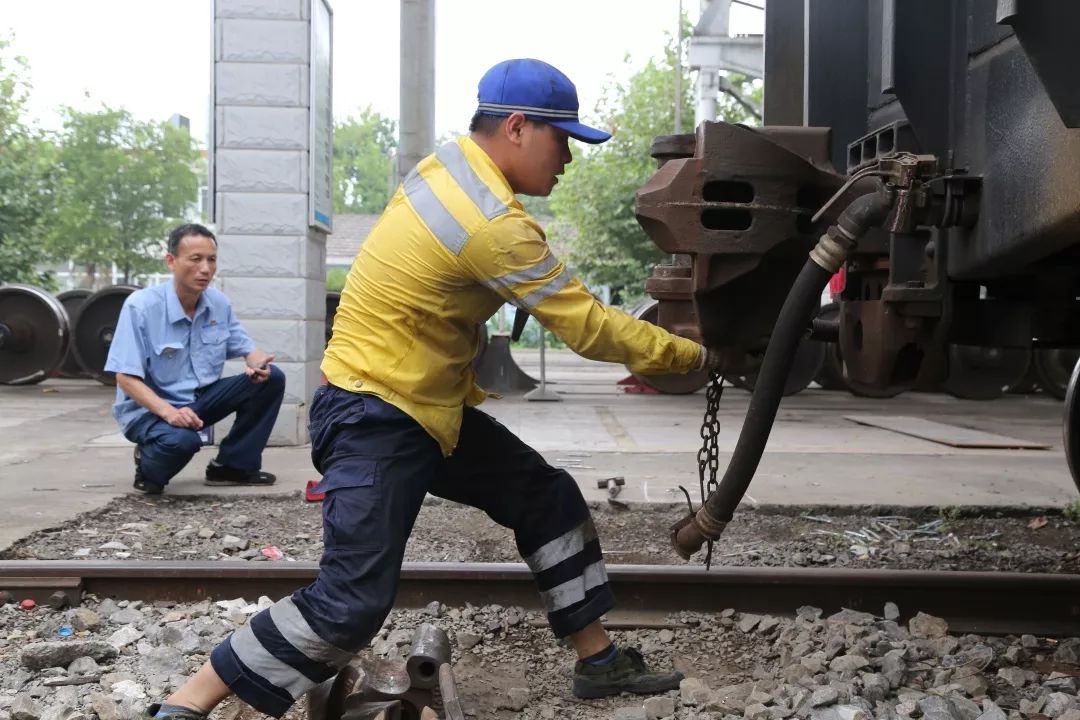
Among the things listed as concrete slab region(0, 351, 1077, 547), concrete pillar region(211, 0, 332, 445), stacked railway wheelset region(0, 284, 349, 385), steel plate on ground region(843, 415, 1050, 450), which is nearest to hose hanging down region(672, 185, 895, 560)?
concrete slab region(0, 351, 1077, 547)

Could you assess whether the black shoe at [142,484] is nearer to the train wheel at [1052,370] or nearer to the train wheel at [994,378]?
the train wheel at [994,378]

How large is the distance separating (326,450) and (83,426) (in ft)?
23.5

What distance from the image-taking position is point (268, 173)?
727 centimetres

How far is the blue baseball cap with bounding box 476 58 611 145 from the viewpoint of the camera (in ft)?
8.41

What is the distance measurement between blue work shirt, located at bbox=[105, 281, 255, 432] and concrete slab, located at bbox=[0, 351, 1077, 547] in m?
0.53

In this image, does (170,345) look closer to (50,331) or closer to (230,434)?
(230,434)

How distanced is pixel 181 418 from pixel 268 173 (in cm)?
268

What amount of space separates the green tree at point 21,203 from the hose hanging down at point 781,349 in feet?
61.2

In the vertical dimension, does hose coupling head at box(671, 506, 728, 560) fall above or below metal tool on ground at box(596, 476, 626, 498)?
above

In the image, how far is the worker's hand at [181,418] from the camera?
5.08 metres

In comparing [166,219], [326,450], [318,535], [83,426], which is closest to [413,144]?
[83,426]

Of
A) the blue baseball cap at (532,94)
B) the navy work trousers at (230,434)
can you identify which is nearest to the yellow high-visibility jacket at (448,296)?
the blue baseball cap at (532,94)

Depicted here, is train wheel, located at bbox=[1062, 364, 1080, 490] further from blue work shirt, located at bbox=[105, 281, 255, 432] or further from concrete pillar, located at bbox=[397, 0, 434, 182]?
concrete pillar, located at bbox=[397, 0, 434, 182]

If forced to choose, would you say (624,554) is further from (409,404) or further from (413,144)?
(413,144)
